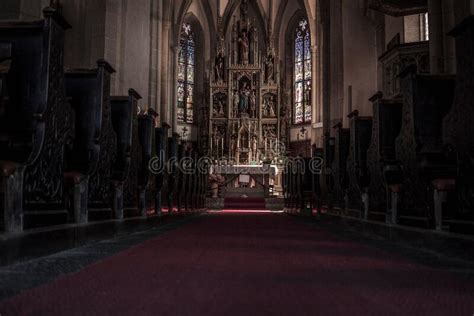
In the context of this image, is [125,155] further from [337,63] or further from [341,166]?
[337,63]

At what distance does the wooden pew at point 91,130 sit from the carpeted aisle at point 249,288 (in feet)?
4.97

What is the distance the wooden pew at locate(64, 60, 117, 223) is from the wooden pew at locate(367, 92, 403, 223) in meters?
2.93

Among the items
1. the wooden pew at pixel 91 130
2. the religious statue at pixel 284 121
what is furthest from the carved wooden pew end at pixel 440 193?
the religious statue at pixel 284 121

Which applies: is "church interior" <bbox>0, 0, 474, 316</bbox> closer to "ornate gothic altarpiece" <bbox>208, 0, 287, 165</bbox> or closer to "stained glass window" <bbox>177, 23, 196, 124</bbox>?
"ornate gothic altarpiece" <bbox>208, 0, 287, 165</bbox>

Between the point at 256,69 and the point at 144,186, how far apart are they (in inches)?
735

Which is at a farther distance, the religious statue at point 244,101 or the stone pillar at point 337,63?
the religious statue at point 244,101

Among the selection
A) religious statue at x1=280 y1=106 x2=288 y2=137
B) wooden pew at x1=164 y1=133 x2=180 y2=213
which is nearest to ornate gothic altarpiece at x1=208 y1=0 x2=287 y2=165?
religious statue at x1=280 y1=106 x2=288 y2=137

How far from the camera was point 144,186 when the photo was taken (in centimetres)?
680

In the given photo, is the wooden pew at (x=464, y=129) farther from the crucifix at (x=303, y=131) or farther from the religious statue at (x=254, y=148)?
the crucifix at (x=303, y=131)

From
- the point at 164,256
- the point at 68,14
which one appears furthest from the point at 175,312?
the point at 68,14

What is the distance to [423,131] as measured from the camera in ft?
14.9

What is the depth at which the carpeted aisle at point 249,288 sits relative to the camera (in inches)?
68.8

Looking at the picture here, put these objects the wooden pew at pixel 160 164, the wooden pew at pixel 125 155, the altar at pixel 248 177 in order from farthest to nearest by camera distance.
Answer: the altar at pixel 248 177 → the wooden pew at pixel 160 164 → the wooden pew at pixel 125 155

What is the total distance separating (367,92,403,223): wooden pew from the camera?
5633 mm
